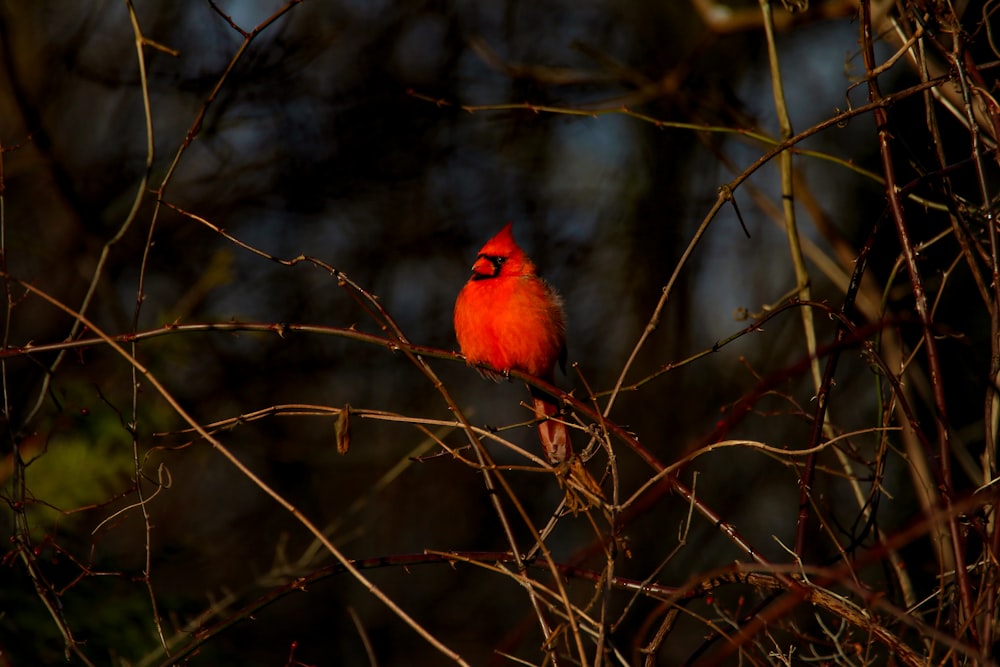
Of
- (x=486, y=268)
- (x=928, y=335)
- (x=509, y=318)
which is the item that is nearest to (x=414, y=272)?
(x=486, y=268)

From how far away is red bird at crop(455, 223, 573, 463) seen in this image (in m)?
3.97

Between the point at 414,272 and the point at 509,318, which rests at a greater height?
the point at 509,318

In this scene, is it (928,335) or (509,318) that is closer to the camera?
(928,335)

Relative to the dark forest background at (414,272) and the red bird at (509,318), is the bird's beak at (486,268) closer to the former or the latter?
the red bird at (509,318)

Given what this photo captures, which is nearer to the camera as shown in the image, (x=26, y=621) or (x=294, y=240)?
(x=26, y=621)

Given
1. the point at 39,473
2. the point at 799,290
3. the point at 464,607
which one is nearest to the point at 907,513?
the point at 464,607

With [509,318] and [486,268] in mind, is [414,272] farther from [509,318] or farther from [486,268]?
[509,318]

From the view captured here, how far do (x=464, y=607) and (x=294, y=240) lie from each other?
12.7 feet

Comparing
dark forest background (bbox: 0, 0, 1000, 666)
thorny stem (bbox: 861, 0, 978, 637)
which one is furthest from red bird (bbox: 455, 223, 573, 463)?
thorny stem (bbox: 861, 0, 978, 637)

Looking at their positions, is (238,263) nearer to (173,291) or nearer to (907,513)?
(173,291)

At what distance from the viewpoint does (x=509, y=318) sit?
3.99 meters

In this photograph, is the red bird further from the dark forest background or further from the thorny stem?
the thorny stem

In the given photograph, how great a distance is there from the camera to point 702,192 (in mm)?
8523

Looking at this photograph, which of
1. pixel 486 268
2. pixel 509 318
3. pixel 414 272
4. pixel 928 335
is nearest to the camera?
pixel 928 335
